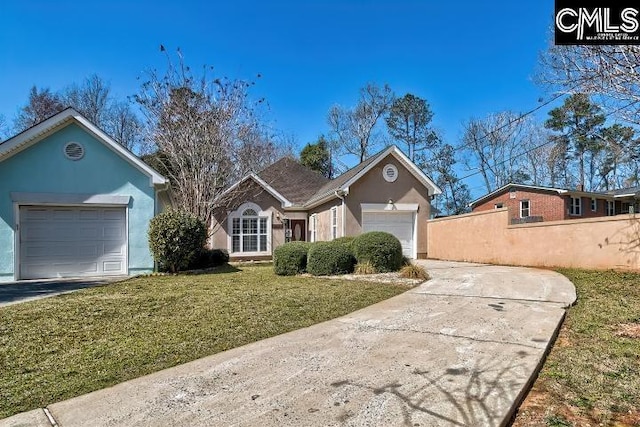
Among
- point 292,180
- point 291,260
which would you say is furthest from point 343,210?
point 292,180

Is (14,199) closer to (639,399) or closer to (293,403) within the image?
(293,403)

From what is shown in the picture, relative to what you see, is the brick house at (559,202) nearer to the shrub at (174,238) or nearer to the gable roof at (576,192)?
the gable roof at (576,192)

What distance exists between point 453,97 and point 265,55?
13.4 meters

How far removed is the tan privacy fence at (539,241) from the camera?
10.2m

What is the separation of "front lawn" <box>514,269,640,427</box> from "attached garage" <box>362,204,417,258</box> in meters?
10.9

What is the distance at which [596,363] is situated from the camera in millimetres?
4176

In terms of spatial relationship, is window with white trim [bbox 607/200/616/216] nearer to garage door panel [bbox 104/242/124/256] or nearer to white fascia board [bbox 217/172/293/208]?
white fascia board [bbox 217/172/293/208]

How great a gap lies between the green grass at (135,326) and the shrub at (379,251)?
5.75ft

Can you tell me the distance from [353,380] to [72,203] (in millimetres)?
12163

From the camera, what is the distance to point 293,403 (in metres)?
3.27

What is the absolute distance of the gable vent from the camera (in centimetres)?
1255

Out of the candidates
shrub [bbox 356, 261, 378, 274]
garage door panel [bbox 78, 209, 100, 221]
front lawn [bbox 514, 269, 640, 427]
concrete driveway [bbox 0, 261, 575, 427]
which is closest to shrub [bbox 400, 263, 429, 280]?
shrub [bbox 356, 261, 378, 274]

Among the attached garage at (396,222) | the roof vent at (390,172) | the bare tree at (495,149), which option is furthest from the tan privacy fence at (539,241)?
the bare tree at (495,149)

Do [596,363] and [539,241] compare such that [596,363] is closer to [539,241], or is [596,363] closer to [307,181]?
[539,241]
